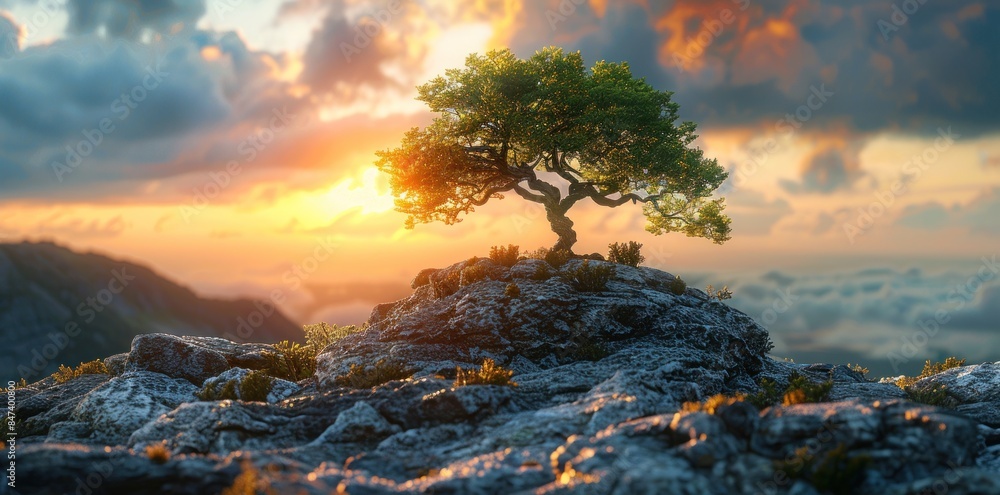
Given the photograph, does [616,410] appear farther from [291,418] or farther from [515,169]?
[515,169]

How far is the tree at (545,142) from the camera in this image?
112 feet

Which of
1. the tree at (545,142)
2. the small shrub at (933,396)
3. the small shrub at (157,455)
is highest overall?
the tree at (545,142)

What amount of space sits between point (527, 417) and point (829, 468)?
6.81m

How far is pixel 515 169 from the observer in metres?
37.4

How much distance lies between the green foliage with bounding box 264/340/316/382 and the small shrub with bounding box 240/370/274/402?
278 inches

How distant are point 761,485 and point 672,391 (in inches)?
330

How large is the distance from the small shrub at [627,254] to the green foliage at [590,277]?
16.8 feet

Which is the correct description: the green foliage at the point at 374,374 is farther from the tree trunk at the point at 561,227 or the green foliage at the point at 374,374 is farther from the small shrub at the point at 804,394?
the tree trunk at the point at 561,227

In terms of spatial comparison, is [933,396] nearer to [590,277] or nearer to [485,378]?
[590,277]

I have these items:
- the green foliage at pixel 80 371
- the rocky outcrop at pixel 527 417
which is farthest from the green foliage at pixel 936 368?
the green foliage at pixel 80 371

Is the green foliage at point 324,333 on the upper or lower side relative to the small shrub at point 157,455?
upper

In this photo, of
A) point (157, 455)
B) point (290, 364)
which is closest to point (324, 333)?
point (290, 364)

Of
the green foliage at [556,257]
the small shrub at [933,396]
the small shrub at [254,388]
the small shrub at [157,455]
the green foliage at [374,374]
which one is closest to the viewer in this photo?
the small shrub at [157,455]

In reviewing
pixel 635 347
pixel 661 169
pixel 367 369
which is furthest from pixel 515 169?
pixel 367 369
